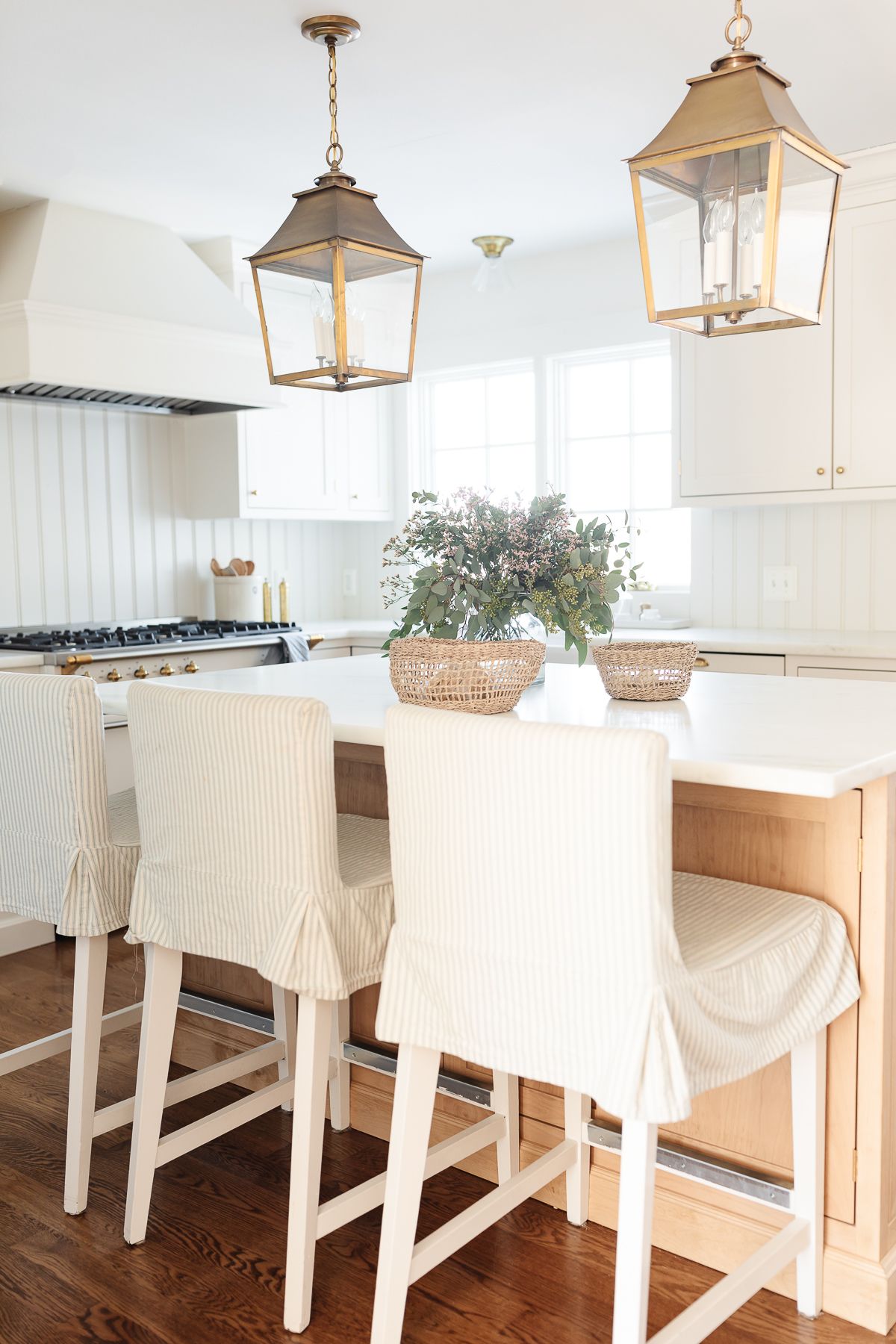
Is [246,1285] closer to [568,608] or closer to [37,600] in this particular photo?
[568,608]

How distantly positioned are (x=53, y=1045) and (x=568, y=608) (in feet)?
4.44

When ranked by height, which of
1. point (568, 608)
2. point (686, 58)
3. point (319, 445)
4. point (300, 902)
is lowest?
point (300, 902)

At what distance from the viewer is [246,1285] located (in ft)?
6.26

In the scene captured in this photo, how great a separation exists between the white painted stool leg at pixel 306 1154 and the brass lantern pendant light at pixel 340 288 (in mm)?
1145

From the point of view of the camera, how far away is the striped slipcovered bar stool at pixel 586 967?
1.35 meters

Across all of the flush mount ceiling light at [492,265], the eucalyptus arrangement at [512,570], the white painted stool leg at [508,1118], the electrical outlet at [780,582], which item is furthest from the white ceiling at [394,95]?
the white painted stool leg at [508,1118]

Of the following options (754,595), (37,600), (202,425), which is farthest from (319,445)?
(754,595)

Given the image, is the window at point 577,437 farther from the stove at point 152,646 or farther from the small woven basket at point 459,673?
the small woven basket at point 459,673

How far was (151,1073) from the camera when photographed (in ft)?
6.42

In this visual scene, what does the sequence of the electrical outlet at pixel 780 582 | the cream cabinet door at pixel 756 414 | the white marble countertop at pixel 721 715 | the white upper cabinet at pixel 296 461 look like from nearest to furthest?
the white marble countertop at pixel 721 715, the cream cabinet door at pixel 756 414, the electrical outlet at pixel 780 582, the white upper cabinet at pixel 296 461

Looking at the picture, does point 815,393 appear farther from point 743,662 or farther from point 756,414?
point 743,662

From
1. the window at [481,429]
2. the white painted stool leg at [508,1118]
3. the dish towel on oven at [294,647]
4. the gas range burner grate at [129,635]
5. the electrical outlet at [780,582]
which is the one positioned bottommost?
the white painted stool leg at [508,1118]

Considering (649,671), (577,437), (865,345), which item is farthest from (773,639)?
(649,671)

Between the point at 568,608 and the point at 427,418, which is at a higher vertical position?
the point at 427,418
